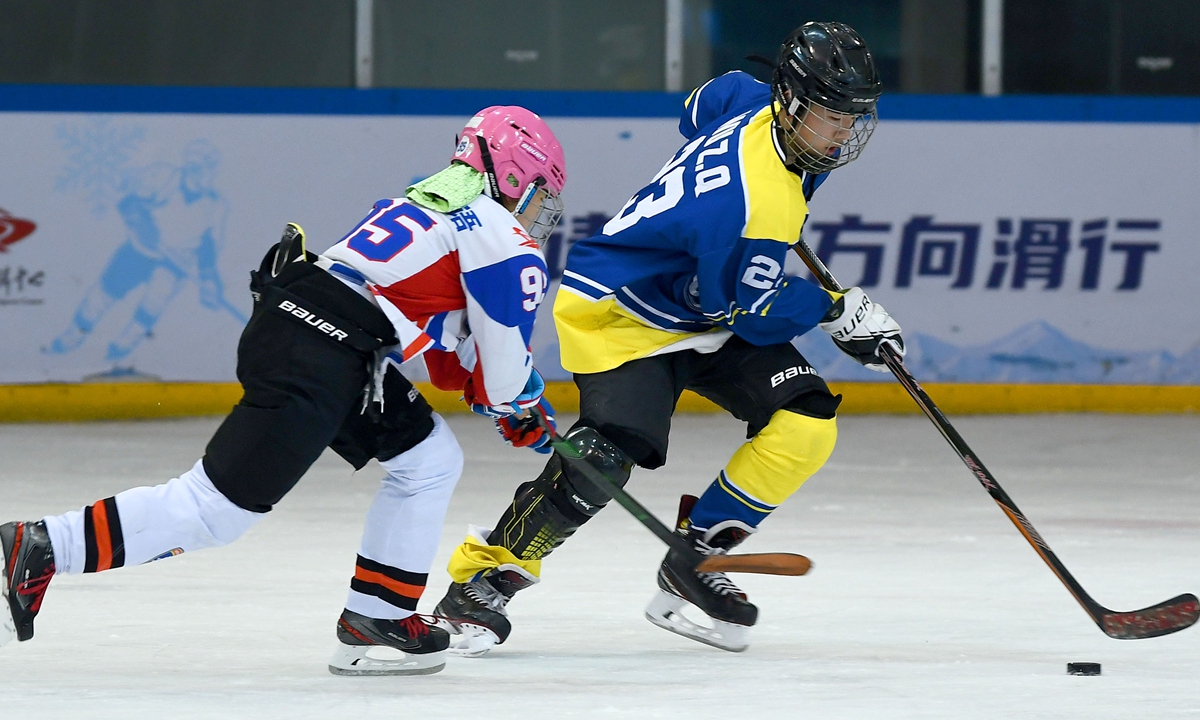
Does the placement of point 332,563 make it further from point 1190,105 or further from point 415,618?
point 1190,105

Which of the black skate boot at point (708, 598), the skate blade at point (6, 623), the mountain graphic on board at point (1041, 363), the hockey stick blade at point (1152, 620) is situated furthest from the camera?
the mountain graphic on board at point (1041, 363)

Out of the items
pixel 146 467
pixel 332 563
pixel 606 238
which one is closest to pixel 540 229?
pixel 606 238

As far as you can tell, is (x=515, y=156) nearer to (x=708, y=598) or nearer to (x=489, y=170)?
(x=489, y=170)

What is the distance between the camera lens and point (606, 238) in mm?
3305

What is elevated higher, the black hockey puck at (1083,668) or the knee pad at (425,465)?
the knee pad at (425,465)

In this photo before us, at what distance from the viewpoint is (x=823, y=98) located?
3.09 meters

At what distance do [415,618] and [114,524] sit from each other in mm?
564

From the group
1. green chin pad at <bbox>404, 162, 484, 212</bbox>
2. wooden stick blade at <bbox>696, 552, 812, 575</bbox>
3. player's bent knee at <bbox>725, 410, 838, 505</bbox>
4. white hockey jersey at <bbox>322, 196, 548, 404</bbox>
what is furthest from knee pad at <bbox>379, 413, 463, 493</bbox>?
player's bent knee at <bbox>725, 410, 838, 505</bbox>

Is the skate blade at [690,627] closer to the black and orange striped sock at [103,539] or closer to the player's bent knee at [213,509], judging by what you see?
the player's bent knee at [213,509]

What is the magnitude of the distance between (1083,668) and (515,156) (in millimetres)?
1300

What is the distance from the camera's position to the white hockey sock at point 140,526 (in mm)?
2652

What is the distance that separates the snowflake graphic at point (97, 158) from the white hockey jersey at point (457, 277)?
3.99 meters

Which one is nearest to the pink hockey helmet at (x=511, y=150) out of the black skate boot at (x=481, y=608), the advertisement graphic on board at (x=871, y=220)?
the black skate boot at (x=481, y=608)

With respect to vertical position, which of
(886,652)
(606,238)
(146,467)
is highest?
(606,238)
